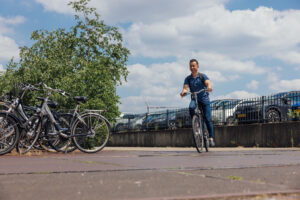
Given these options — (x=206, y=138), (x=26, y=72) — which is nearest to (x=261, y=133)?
(x=206, y=138)

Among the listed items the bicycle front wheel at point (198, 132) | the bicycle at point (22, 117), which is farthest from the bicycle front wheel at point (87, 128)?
the bicycle front wheel at point (198, 132)

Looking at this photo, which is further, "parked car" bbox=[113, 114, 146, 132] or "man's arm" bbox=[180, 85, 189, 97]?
"parked car" bbox=[113, 114, 146, 132]

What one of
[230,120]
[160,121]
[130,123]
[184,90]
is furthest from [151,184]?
[130,123]

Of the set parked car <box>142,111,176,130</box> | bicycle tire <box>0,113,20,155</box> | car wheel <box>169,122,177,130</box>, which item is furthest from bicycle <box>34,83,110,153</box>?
parked car <box>142,111,176,130</box>

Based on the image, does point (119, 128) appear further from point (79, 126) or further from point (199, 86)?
point (79, 126)

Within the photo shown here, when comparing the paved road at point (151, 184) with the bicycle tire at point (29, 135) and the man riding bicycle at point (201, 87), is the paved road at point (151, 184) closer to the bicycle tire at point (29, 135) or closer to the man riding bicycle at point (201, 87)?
the bicycle tire at point (29, 135)

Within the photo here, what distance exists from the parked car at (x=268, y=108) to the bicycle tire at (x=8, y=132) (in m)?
10.00

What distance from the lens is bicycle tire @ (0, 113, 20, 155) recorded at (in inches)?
280

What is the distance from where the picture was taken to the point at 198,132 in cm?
866

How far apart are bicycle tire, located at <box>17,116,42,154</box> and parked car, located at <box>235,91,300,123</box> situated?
9.48 m

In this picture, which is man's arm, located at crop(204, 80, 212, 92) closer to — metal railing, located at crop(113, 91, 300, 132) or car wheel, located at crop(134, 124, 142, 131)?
metal railing, located at crop(113, 91, 300, 132)

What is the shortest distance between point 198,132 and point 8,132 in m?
3.82

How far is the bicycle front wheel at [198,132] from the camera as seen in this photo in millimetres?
8531

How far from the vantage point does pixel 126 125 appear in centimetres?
2614
